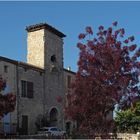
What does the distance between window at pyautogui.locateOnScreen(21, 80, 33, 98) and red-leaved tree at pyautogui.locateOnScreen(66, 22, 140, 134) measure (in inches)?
892

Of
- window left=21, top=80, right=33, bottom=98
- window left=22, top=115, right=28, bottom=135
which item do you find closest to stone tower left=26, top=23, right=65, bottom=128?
window left=21, top=80, right=33, bottom=98

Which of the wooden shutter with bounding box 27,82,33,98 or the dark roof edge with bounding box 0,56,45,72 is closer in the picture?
the dark roof edge with bounding box 0,56,45,72

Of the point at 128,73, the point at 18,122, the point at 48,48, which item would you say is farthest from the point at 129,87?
the point at 48,48

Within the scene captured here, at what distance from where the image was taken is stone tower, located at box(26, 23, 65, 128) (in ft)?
156

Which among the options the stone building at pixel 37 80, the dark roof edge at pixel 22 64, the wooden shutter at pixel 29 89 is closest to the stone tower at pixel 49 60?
the stone building at pixel 37 80

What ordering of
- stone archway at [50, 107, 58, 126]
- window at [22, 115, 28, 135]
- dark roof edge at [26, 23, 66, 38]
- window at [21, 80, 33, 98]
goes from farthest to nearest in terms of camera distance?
stone archway at [50, 107, 58, 126] < dark roof edge at [26, 23, 66, 38] < window at [21, 80, 33, 98] < window at [22, 115, 28, 135]

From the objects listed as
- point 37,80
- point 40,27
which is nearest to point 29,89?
point 37,80

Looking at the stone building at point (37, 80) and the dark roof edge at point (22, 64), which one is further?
the stone building at point (37, 80)

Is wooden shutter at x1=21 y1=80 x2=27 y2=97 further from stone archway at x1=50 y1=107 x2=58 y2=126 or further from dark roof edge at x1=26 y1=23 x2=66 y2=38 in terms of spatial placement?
dark roof edge at x1=26 y1=23 x2=66 y2=38

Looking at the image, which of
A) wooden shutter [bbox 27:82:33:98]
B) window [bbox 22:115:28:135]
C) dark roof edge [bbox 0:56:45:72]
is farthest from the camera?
wooden shutter [bbox 27:82:33:98]

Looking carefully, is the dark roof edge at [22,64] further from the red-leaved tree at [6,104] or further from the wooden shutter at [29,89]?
the red-leaved tree at [6,104]

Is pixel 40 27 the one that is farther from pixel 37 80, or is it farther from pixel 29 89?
pixel 29 89

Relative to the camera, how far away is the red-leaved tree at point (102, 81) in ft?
65.9

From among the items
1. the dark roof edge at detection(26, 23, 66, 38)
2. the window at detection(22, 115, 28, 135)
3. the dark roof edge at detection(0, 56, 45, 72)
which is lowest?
the window at detection(22, 115, 28, 135)
